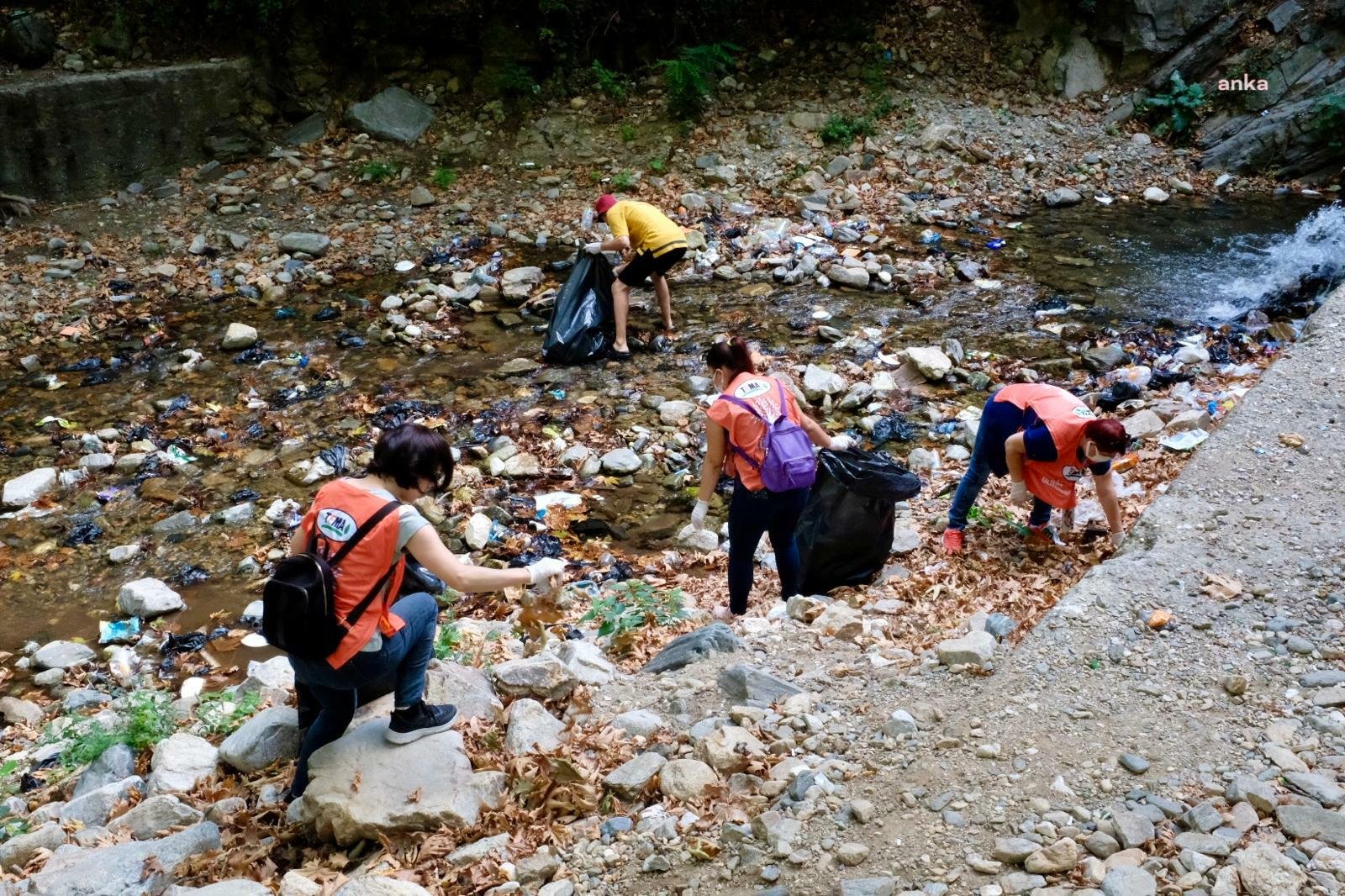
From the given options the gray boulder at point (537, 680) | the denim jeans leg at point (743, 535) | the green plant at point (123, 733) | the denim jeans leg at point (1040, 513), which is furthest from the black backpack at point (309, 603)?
the denim jeans leg at point (1040, 513)

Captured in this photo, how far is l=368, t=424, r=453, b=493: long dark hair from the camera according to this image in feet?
8.80

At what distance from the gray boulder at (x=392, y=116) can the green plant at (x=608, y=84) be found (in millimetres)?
1837

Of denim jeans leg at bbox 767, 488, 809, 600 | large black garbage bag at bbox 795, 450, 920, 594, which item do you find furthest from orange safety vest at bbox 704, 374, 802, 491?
large black garbage bag at bbox 795, 450, 920, 594

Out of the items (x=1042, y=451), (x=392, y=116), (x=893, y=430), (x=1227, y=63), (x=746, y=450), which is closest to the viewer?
(x=746, y=450)

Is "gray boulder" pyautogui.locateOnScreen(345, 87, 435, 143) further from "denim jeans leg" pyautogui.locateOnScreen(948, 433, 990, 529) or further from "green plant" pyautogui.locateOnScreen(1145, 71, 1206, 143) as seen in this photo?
"green plant" pyautogui.locateOnScreen(1145, 71, 1206, 143)

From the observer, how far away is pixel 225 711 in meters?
3.82

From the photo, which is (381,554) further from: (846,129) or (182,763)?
(846,129)

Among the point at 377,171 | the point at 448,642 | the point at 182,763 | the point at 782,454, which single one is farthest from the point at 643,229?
the point at 182,763

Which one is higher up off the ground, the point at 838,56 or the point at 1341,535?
the point at 838,56

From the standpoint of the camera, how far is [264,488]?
5.92m

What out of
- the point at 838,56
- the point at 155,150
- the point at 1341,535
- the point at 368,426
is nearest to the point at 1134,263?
the point at 838,56

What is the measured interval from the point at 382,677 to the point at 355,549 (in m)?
0.50

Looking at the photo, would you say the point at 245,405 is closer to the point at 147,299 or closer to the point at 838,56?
the point at 147,299

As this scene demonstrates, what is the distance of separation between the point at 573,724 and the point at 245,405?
4.49 meters
